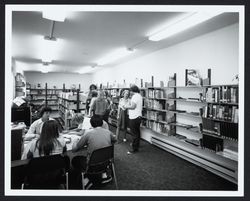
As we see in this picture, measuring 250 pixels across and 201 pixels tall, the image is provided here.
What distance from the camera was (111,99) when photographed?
24.9ft

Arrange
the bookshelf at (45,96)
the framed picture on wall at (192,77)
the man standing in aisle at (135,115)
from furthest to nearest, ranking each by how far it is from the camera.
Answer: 1. the bookshelf at (45,96)
2. the man standing in aisle at (135,115)
3. the framed picture on wall at (192,77)

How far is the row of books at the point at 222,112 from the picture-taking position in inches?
106

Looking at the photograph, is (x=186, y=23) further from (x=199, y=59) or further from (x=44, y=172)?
(x=44, y=172)

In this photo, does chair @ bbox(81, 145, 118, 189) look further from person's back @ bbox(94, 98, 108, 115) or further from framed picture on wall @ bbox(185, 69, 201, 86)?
person's back @ bbox(94, 98, 108, 115)

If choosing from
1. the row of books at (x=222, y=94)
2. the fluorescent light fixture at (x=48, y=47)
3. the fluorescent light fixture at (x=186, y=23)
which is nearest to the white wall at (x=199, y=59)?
the row of books at (x=222, y=94)

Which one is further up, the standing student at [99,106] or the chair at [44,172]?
the standing student at [99,106]

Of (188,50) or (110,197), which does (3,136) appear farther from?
(188,50)

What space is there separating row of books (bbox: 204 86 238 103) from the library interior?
0.06ft

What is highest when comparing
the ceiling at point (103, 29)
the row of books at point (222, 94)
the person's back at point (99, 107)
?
the ceiling at point (103, 29)

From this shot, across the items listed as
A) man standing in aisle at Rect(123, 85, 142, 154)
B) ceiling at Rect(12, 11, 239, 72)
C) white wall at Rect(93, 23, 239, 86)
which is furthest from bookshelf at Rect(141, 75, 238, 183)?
ceiling at Rect(12, 11, 239, 72)

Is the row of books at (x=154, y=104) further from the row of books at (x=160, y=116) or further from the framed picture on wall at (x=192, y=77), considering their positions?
the framed picture on wall at (x=192, y=77)

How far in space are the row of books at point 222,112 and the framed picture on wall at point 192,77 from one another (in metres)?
0.64

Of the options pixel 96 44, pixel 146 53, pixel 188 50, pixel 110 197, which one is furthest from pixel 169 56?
pixel 110 197

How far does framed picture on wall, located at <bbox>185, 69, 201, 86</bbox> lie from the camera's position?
3584mm
